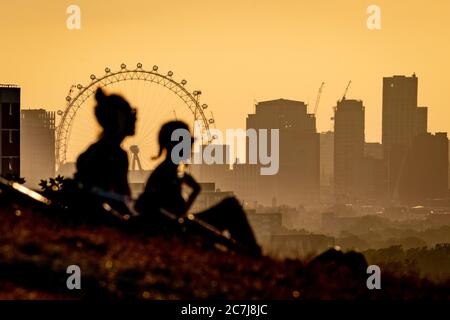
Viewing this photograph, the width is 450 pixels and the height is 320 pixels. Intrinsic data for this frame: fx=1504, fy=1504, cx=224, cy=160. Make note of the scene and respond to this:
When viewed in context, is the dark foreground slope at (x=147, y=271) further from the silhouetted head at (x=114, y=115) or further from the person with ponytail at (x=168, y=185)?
the silhouetted head at (x=114, y=115)

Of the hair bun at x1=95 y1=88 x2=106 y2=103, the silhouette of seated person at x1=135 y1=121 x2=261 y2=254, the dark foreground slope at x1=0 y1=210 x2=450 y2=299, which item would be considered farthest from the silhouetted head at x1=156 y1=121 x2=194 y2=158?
the dark foreground slope at x1=0 y1=210 x2=450 y2=299

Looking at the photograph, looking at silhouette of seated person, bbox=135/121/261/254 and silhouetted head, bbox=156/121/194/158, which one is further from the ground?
silhouetted head, bbox=156/121/194/158

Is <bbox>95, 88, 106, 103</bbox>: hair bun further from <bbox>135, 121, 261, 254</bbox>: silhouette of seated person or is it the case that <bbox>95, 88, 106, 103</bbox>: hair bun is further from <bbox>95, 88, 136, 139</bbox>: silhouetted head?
<bbox>135, 121, 261, 254</bbox>: silhouette of seated person

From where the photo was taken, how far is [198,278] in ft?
65.6

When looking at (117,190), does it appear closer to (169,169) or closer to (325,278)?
(169,169)

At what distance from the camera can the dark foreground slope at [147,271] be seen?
19.0 meters

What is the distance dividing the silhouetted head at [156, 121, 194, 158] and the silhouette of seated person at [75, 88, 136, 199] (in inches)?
24.0

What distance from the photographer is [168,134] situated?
23812mm

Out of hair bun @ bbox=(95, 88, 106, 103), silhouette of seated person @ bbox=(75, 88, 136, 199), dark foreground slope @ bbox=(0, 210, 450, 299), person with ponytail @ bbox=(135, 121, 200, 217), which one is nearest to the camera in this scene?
dark foreground slope @ bbox=(0, 210, 450, 299)

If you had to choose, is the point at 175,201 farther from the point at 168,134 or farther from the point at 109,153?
the point at 109,153

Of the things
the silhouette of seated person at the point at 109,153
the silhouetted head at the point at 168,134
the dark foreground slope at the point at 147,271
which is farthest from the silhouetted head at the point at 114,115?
the dark foreground slope at the point at 147,271

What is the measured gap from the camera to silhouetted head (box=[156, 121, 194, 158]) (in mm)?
23719

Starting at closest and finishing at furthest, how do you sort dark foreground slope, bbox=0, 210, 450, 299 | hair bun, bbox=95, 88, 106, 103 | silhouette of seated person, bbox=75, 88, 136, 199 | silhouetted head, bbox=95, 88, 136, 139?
dark foreground slope, bbox=0, 210, 450, 299 → silhouette of seated person, bbox=75, 88, 136, 199 → silhouetted head, bbox=95, 88, 136, 139 → hair bun, bbox=95, 88, 106, 103

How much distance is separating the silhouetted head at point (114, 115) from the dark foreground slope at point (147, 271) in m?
1.91
